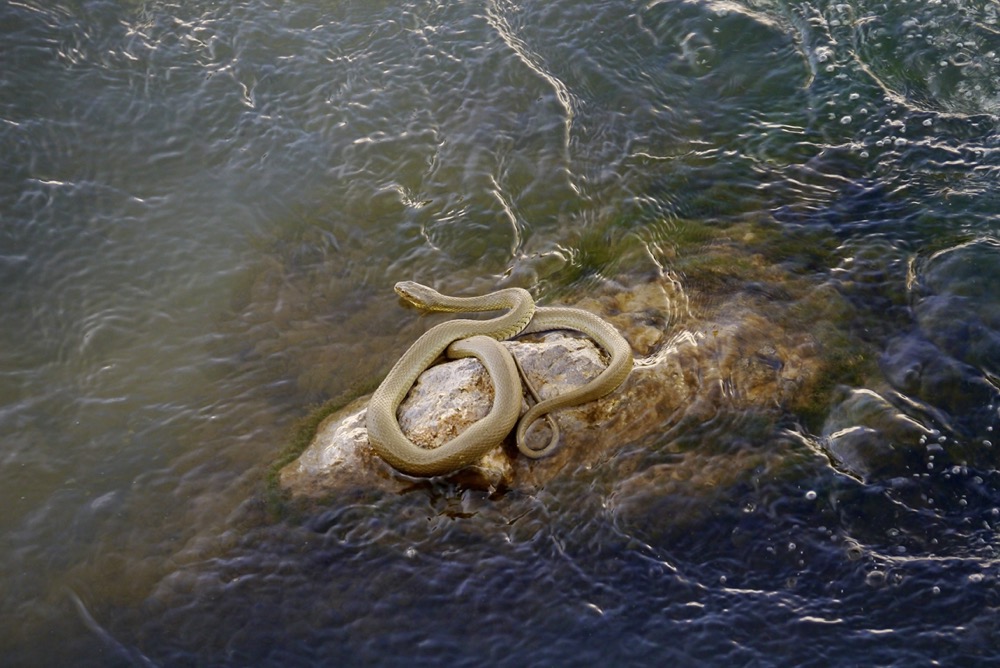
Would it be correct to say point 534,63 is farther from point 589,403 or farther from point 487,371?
point 589,403

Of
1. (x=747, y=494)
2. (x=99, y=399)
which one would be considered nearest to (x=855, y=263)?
(x=747, y=494)

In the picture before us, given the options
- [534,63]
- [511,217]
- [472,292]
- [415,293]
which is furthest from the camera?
[534,63]

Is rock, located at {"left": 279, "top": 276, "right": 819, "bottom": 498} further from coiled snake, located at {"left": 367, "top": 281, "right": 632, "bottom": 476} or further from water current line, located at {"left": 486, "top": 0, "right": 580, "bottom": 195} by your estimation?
water current line, located at {"left": 486, "top": 0, "right": 580, "bottom": 195}

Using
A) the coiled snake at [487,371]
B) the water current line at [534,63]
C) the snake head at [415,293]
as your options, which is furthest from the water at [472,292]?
the coiled snake at [487,371]

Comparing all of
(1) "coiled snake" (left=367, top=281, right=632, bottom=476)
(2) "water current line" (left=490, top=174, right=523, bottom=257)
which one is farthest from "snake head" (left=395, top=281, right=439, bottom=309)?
(2) "water current line" (left=490, top=174, right=523, bottom=257)

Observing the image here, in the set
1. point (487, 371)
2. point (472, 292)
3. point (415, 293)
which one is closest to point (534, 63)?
point (472, 292)

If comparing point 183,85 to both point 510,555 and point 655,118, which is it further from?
point 510,555

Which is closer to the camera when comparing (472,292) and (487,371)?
(487,371)
